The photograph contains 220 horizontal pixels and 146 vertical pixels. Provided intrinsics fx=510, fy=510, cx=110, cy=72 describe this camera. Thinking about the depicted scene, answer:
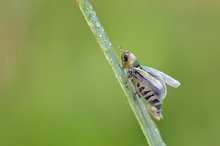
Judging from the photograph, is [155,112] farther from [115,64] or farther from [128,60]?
[115,64]

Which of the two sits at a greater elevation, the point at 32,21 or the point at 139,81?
the point at 32,21

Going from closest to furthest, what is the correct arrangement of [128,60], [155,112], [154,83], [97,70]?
[155,112]
[154,83]
[128,60]
[97,70]

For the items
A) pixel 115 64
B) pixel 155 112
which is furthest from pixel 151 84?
pixel 115 64

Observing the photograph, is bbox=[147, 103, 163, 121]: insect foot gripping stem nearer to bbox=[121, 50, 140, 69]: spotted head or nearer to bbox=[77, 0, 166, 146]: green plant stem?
bbox=[121, 50, 140, 69]: spotted head

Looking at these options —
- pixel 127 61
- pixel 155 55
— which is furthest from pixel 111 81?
pixel 127 61

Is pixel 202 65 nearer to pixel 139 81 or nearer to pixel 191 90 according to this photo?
pixel 191 90
